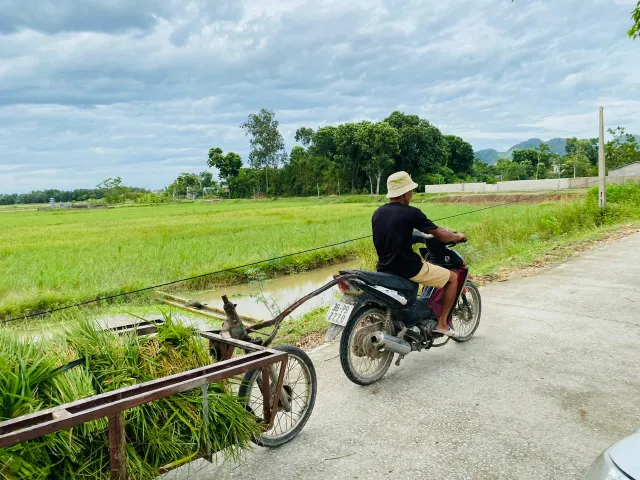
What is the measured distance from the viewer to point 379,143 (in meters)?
48.4

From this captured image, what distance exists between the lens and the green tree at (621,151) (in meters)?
49.6

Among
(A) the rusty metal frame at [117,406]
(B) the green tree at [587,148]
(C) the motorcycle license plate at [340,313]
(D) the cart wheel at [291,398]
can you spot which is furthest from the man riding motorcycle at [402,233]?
(B) the green tree at [587,148]

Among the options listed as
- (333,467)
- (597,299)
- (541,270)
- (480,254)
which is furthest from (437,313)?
(480,254)

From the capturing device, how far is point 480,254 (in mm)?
11539

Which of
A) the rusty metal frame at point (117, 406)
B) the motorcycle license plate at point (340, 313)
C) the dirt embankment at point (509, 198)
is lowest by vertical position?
the dirt embankment at point (509, 198)

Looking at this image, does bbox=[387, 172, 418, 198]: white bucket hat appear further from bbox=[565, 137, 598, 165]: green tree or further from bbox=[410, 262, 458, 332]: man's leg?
bbox=[565, 137, 598, 165]: green tree

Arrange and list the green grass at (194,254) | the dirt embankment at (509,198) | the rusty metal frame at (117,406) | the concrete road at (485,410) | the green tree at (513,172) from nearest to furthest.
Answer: the rusty metal frame at (117,406), the concrete road at (485,410), the green grass at (194,254), the dirt embankment at (509,198), the green tree at (513,172)

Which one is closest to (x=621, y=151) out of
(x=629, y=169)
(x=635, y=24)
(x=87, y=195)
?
(x=629, y=169)

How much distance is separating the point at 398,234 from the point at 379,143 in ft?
150

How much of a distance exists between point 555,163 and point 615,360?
72515 millimetres

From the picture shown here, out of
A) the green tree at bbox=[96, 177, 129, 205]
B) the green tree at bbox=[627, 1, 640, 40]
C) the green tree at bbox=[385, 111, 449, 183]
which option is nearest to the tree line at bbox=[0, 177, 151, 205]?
the green tree at bbox=[96, 177, 129, 205]

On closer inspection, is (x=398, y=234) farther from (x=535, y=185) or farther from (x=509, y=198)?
(x=535, y=185)

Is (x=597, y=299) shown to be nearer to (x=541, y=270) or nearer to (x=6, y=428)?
(x=541, y=270)

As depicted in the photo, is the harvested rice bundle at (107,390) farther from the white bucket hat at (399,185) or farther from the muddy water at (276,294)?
the muddy water at (276,294)
